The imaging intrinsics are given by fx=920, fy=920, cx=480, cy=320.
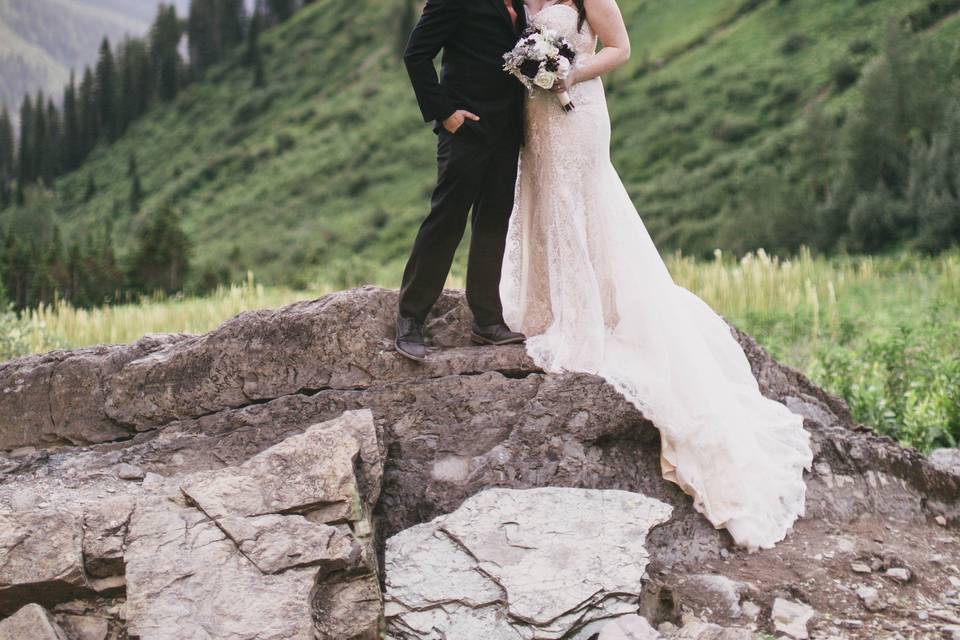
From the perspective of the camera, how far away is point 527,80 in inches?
205

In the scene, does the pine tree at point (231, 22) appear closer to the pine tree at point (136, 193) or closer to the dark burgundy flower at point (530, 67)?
the pine tree at point (136, 193)

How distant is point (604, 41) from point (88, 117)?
113m

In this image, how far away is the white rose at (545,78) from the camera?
5125 mm

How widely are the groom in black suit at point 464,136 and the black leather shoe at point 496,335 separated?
3 cm

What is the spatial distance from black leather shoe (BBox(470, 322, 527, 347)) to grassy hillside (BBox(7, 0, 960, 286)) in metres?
20.3

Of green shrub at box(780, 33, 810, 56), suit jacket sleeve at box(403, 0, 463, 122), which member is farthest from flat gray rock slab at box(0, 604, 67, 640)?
green shrub at box(780, 33, 810, 56)

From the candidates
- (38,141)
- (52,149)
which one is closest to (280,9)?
(52,149)

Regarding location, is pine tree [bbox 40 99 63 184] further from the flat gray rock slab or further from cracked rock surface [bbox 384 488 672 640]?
cracked rock surface [bbox 384 488 672 640]

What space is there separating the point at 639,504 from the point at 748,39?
195 ft

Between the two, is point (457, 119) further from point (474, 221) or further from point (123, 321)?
point (123, 321)

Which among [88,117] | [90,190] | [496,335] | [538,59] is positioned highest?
[88,117]

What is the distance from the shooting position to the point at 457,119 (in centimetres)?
517

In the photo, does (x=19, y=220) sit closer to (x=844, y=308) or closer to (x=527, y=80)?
(x=844, y=308)

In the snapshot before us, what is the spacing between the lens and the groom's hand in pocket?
5.16 meters
